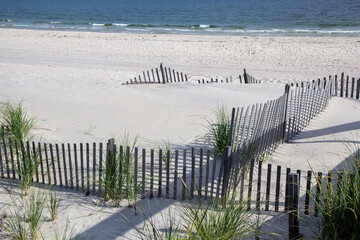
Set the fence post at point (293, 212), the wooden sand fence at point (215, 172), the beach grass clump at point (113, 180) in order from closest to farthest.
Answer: the fence post at point (293, 212)
the wooden sand fence at point (215, 172)
the beach grass clump at point (113, 180)

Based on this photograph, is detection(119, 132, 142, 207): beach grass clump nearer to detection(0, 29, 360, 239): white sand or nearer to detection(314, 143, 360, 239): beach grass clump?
detection(0, 29, 360, 239): white sand

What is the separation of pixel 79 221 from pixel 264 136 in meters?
3.87

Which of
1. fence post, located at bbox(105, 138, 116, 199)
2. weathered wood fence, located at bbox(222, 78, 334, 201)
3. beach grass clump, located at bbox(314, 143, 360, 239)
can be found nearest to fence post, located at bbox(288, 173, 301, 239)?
beach grass clump, located at bbox(314, 143, 360, 239)

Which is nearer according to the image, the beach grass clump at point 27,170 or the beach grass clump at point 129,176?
the beach grass clump at point 129,176

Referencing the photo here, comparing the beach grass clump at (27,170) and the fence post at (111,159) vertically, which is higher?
the fence post at (111,159)

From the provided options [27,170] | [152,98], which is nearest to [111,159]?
[27,170]

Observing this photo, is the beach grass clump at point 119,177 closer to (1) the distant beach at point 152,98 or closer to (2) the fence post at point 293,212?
(1) the distant beach at point 152,98

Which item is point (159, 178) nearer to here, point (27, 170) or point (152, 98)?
point (27, 170)

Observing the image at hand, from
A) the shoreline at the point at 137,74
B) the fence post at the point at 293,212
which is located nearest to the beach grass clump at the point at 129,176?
the fence post at the point at 293,212

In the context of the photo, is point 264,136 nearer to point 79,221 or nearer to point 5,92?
point 79,221

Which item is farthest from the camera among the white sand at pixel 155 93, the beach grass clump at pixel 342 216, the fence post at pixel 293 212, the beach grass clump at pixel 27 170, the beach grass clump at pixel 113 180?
the white sand at pixel 155 93

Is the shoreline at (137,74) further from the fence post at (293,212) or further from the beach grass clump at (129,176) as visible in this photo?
the fence post at (293,212)

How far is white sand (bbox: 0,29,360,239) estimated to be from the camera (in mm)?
8773

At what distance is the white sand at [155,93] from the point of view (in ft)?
28.8
